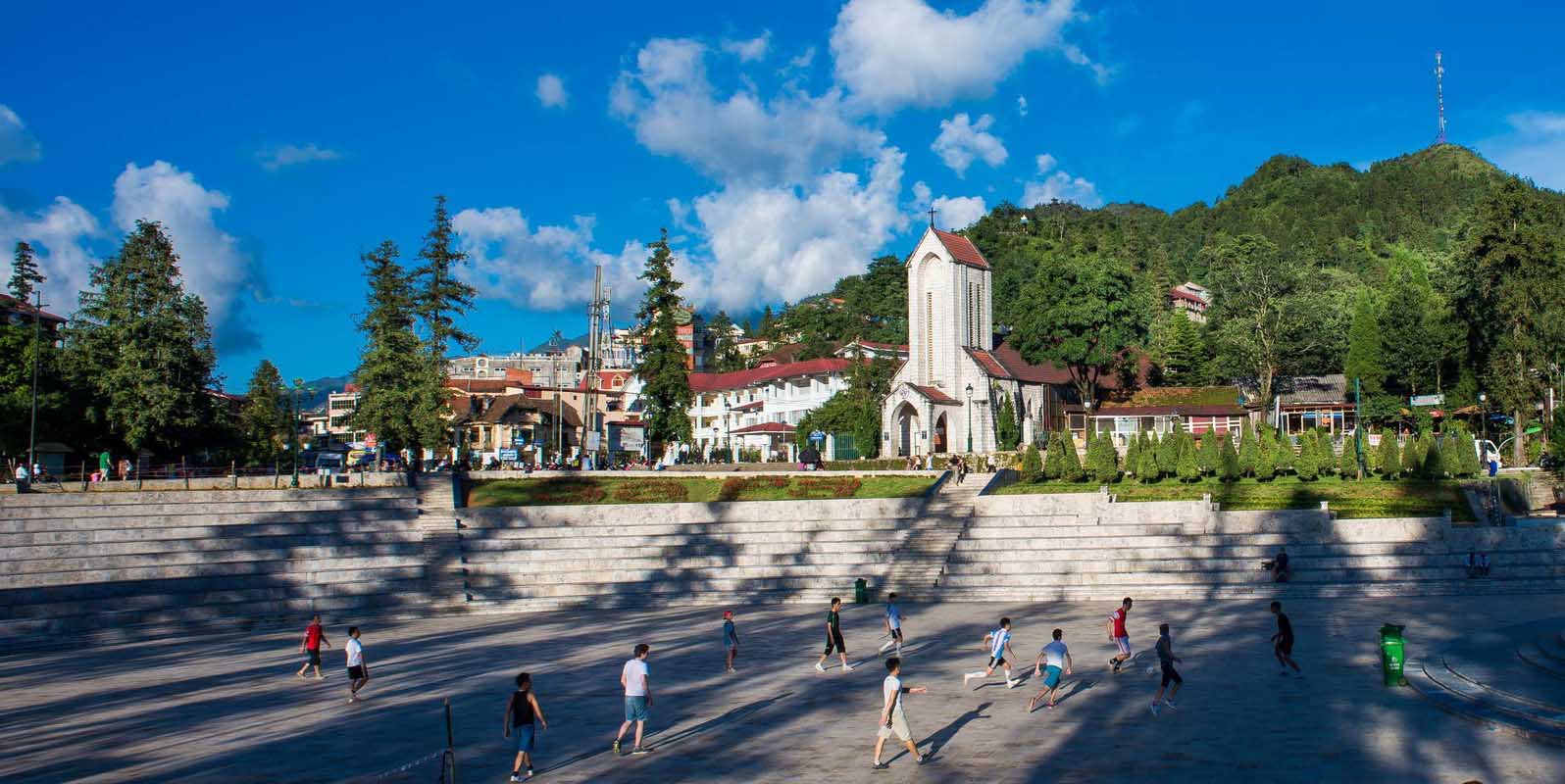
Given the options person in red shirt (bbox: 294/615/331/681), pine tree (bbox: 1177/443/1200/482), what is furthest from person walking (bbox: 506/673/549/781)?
pine tree (bbox: 1177/443/1200/482)

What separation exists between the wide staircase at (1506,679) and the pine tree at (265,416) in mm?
54765

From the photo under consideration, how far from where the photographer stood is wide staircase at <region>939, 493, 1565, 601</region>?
28453mm

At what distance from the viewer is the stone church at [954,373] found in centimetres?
5834

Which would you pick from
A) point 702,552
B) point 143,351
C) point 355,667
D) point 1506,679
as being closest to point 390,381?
point 143,351

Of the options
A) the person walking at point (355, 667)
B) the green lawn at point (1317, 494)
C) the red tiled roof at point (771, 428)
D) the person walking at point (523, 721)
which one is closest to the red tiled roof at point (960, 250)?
the red tiled roof at point (771, 428)

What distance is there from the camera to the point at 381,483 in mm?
39031

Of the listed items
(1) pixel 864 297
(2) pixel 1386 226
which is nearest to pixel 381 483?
(1) pixel 864 297

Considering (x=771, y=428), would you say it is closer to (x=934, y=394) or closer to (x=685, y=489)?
(x=934, y=394)

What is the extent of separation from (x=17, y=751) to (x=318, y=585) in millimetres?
15513

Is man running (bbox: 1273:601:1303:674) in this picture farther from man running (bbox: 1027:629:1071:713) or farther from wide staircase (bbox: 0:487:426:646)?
wide staircase (bbox: 0:487:426:646)

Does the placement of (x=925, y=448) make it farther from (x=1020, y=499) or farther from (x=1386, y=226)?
(x=1386, y=226)

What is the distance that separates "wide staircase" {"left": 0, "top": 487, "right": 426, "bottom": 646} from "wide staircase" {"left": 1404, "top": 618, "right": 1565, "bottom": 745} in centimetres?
2491

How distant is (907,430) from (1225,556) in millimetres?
29993

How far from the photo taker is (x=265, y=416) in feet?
241
